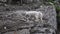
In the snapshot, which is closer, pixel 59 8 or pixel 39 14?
pixel 39 14

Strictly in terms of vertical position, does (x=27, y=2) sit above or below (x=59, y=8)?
above

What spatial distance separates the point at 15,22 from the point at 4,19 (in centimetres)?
29

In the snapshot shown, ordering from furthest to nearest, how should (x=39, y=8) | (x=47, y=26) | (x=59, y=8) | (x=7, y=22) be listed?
(x=59, y=8)
(x=39, y=8)
(x=47, y=26)
(x=7, y=22)

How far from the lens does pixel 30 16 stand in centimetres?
302

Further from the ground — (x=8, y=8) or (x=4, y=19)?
(x=8, y=8)

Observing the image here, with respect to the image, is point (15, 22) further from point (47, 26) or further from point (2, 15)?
point (47, 26)

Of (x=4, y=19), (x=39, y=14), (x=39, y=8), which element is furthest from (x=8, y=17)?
(x=39, y=8)

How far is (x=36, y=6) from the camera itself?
3.54 m

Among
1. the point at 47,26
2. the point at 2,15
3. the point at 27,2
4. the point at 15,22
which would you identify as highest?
the point at 27,2

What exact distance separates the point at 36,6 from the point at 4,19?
1200 mm

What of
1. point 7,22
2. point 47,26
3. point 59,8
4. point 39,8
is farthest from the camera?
point 59,8

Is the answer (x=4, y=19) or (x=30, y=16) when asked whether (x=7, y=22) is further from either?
(x=30, y=16)

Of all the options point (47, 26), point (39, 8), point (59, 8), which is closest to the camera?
point (47, 26)

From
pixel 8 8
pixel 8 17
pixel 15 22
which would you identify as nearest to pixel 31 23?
pixel 15 22
